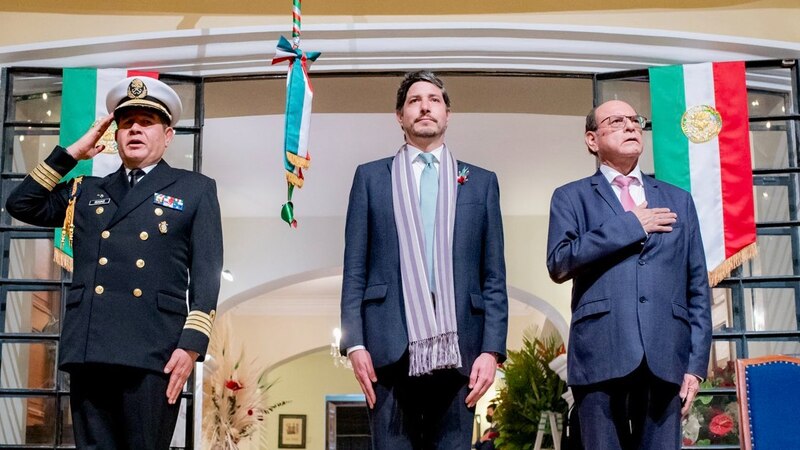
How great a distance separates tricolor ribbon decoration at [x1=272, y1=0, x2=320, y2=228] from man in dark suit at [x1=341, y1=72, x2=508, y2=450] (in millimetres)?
1062

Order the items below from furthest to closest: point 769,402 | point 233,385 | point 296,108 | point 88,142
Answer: point 233,385, point 296,108, point 769,402, point 88,142

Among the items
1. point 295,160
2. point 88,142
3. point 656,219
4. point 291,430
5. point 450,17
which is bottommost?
point 291,430

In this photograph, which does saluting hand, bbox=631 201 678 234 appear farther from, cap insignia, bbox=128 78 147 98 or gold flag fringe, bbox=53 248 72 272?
gold flag fringe, bbox=53 248 72 272

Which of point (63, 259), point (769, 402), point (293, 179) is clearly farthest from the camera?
point (63, 259)

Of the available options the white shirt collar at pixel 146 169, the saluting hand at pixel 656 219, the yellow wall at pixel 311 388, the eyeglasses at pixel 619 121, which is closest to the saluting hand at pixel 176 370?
the white shirt collar at pixel 146 169

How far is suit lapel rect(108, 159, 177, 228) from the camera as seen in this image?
8.75ft

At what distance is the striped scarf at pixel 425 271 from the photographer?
2.52 meters

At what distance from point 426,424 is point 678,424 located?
0.63 meters

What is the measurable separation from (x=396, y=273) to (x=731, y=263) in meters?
2.00

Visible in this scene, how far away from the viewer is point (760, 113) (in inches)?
177

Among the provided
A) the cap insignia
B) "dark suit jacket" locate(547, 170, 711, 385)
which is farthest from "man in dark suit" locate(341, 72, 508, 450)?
the cap insignia

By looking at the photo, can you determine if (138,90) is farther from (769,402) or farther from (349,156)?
(349,156)

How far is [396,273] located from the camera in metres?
2.69

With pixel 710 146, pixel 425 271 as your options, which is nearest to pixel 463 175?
pixel 425 271
